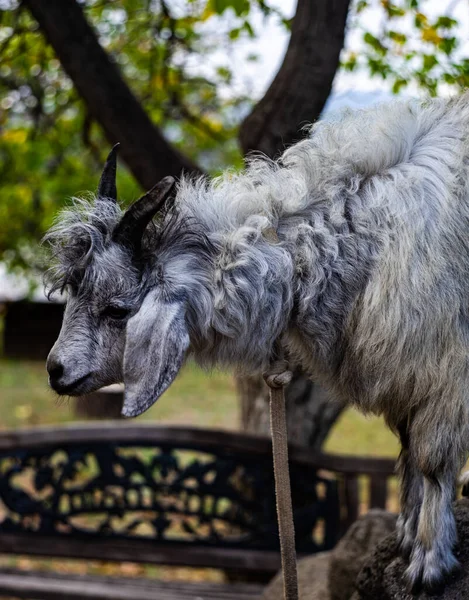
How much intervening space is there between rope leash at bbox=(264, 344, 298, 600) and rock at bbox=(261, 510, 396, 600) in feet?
2.44

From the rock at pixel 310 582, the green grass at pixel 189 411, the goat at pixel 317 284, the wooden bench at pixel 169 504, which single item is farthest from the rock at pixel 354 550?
the green grass at pixel 189 411

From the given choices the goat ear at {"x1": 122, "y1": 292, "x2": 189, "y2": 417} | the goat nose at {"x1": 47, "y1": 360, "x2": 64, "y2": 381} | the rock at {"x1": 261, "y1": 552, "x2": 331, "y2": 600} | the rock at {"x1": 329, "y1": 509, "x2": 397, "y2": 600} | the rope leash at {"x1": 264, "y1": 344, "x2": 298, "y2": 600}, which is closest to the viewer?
the goat ear at {"x1": 122, "y1": 292, "x2": 189, "y2": 417}

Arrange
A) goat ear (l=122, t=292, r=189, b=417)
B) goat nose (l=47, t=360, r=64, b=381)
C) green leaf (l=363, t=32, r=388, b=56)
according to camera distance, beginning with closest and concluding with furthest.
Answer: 1. goat ear (l=122, t=292, r=189, b=417)
2. goat nose (l=47, t=360, r=64, b=381)
3. green leaf (l=363, t=32, r=388, b=56)

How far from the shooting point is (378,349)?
226 centimetres

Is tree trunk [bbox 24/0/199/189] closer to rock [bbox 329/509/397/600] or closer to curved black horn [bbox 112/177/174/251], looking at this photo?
rock [bbox 329/509/397/600]

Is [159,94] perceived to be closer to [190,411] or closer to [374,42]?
[374,42]

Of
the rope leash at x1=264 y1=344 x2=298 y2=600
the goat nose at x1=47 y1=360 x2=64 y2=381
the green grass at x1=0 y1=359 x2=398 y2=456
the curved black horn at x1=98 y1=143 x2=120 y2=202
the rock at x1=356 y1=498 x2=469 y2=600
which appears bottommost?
the green grass at x1=0 y1=359 x2=398 y2=456

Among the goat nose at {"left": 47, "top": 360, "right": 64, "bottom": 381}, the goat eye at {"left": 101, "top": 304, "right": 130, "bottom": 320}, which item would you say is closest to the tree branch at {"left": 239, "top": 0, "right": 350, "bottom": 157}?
the goat eye at {"left": 101, "top": 304, "right": 130, "bottom": 320}

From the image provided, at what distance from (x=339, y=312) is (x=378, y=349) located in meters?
0.16

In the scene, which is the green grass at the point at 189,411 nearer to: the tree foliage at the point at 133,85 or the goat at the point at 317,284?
the tree foliage at the point at 133,85

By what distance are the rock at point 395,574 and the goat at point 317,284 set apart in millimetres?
56

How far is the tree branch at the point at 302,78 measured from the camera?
13.2ft

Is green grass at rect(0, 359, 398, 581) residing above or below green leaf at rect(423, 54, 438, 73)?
below

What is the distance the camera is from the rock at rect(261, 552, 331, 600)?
3.62m
